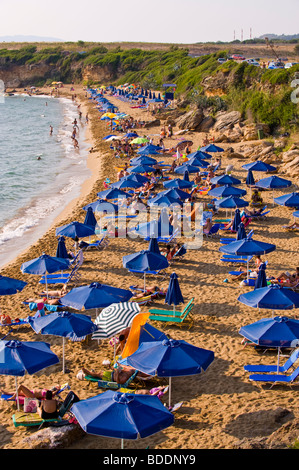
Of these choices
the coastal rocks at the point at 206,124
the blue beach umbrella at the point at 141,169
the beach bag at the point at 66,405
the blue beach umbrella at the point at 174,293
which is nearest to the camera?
the beach bag at the point at 66,405

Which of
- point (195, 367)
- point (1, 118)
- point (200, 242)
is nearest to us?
point (195, 367)

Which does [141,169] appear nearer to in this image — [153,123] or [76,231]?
[76,231]

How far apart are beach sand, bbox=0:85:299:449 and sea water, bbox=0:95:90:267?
102 inches

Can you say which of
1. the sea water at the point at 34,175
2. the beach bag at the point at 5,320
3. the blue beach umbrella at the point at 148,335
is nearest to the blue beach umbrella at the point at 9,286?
the beach bag at the point at 5,320

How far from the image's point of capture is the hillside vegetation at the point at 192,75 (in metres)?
34.2

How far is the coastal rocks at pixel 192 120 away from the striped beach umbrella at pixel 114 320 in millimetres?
29400

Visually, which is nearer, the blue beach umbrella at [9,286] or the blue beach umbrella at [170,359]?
the blue beach umbrella at [170,359]

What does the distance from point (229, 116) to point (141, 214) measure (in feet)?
61.9

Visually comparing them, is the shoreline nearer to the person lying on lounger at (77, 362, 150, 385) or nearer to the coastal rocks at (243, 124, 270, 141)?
the person lying on lounger at (77, 362, 150, 385)

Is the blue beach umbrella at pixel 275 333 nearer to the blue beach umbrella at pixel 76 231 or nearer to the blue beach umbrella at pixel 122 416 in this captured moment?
Answer: the blue beach umbrella at pixel 122 416

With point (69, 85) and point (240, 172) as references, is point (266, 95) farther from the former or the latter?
point (69, 85)

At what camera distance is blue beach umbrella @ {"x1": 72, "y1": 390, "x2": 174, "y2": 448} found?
632 cm

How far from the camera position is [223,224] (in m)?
18.6
